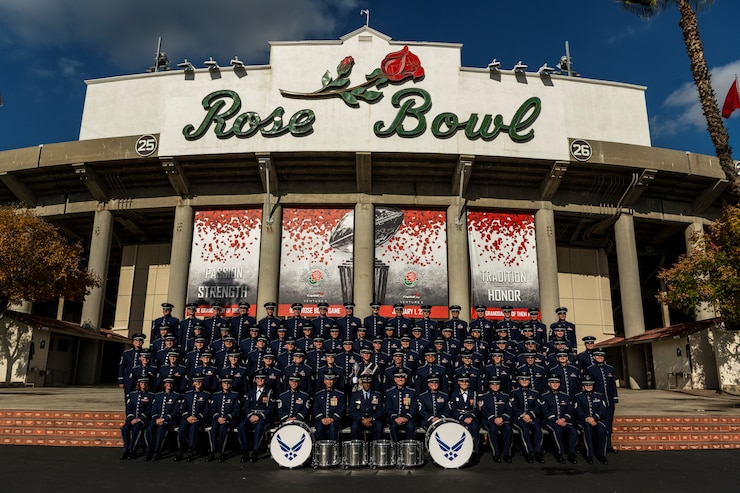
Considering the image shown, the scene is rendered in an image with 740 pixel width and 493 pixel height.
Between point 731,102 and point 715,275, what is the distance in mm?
6423

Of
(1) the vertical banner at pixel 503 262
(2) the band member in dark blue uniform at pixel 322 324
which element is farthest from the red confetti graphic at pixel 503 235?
(2) the band member in dark blue uniform at pixel 322 324

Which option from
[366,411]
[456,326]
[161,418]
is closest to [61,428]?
[161,418]

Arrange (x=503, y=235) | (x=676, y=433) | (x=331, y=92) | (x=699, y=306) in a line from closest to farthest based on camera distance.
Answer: (x=676, y=433), (x=331, y=92), (x=503, y=235), (x=699, y=306)

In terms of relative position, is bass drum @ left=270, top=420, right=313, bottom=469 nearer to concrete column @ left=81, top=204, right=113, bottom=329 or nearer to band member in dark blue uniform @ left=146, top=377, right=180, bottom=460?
band member in dark blue uniform @ left=146, top=377, right=180, bottom=460

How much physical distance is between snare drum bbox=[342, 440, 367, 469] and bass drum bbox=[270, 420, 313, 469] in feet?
2.09

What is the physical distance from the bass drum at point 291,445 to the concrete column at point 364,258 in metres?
15.0

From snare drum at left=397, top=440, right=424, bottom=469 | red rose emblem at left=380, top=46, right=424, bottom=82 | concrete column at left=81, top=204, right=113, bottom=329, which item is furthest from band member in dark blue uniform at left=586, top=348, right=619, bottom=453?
concrete column at left=81, top=204, right=113, bottom=329

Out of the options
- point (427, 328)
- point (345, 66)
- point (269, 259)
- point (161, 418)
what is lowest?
point (161, 418)

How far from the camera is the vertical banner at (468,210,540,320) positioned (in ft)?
84.1

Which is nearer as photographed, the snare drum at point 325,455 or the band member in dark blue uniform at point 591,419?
the snare drum at point 325,455

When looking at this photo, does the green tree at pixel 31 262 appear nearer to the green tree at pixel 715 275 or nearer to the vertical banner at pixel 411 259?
the vertical banner at pixel 411 259

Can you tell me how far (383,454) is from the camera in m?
9.38

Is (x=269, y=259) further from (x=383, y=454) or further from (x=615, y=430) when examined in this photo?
(x=615, y=430)

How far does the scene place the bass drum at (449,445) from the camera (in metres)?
9.22
